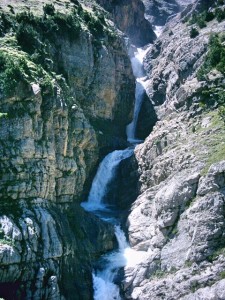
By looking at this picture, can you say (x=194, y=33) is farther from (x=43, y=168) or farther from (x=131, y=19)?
(x=131, y=19)

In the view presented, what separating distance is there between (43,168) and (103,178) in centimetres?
1714

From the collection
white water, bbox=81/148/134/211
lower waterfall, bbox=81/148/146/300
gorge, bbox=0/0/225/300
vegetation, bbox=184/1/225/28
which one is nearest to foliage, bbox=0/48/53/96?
gorge, bbox=0/0/225/300

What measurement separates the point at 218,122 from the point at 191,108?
20.9 ft

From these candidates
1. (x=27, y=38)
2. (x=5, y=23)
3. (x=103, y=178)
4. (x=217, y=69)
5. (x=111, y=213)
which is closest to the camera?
(x=27, y=38)

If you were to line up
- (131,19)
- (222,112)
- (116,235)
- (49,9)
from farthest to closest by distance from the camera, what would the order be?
(131,19) < (49,9) < (116,235) < (222,112)

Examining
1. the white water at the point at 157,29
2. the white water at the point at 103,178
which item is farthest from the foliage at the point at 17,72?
the white water at the point at 157,29

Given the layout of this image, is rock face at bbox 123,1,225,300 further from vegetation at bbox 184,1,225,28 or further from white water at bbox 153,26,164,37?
white water at bbox 153,26,164,37

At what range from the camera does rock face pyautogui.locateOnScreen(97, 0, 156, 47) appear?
329 ft

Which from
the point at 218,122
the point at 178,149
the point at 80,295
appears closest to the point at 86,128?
the point at 178,149

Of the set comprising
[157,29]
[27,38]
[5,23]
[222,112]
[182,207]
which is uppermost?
[157,29]

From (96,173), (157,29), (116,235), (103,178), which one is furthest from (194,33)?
(157,29)

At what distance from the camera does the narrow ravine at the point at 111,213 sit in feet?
133

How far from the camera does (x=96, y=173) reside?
191 feet

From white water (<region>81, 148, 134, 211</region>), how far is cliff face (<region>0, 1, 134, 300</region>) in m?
1.88
